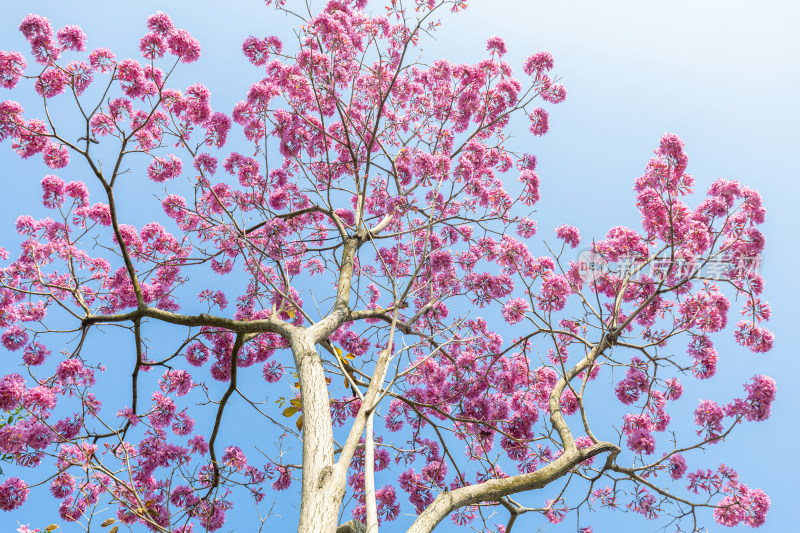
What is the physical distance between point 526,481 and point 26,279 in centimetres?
685

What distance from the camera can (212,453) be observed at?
5680 mm

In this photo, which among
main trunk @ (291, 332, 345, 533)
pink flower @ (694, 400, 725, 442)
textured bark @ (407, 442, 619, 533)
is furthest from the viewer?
pink flower @ (694, 400, 725, 442)

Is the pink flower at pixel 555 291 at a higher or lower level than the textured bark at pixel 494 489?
higher

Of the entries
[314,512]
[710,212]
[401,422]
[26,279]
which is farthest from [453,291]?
[26,279]

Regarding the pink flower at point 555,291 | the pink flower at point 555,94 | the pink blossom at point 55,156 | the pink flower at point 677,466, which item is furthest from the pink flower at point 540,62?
the pink blossom at point 55,156

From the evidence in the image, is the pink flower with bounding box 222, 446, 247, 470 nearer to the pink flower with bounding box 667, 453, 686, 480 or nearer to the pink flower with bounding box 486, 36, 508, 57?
the pink flower with bounding box 667, 453, 686, 480

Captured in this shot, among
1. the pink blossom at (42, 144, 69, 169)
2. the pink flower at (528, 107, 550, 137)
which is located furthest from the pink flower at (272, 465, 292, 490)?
the pink flower at (528, 107, 550, 137)

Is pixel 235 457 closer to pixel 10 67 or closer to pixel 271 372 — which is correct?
pixel 271 372

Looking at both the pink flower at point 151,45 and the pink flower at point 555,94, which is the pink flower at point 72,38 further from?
the pink flower at point 555,94

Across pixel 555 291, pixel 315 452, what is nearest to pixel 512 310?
pixel 555 291

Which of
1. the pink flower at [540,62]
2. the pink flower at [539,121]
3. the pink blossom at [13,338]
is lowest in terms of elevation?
the pink blossom at [13,338]

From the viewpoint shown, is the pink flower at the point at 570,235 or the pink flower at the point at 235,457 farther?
the pink flower at the point at 570,235

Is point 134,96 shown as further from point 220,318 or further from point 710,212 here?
point 710,212

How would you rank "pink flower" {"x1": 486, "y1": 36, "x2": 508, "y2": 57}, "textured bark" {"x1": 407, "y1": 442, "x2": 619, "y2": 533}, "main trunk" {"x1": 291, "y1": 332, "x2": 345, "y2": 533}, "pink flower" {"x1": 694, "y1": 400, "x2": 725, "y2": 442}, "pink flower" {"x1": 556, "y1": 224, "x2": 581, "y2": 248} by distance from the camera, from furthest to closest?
1. "pink flower" {"x1": 486, "y1": 36, "x2": 508, "y2": 57}
2. "pink flower" {"x1": 556, "y1": 224, "x2": 581, "y2": 248}
3. "pink flower" {"x1": 694, "y1": 400, "x2": 725, "y2": 442}
4. "textured bark" {"x1": 407, "y1": 442, "x2": 619, "y2": 533}
5. "main trunk" {"x1": 291, "y1": 332, "x2": 345, "y2": 533}
